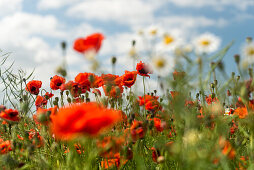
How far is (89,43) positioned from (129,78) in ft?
3.32

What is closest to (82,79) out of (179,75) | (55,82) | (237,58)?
(55,82)

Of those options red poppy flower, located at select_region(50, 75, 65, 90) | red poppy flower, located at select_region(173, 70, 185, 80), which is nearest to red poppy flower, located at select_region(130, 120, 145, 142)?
red poppy flower, located at select_region(173, 70, 185, 80)

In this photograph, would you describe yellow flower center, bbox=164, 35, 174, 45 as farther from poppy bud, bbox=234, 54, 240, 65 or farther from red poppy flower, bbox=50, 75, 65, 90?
red poppy flower, bbox=50, 75, 65, 90

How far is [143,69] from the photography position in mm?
1911

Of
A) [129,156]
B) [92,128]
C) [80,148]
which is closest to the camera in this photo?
[92,128]

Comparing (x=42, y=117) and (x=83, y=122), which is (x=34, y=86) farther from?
(x=83, y=122)

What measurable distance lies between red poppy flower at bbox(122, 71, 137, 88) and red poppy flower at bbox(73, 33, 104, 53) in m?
0.93

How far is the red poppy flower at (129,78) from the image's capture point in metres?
1.83

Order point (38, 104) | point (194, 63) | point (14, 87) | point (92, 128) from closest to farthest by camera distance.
→ point (92, 128)
point (194, 63)
point (38, 104)
point (14, 87)

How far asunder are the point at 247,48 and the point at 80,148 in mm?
919

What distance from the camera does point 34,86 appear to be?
7.16ft

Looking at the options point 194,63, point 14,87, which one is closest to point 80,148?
point 194,63

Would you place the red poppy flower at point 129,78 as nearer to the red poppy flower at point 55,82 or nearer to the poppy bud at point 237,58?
the red poppy flower at point 55,82

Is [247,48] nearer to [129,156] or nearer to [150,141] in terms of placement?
[129,156]
